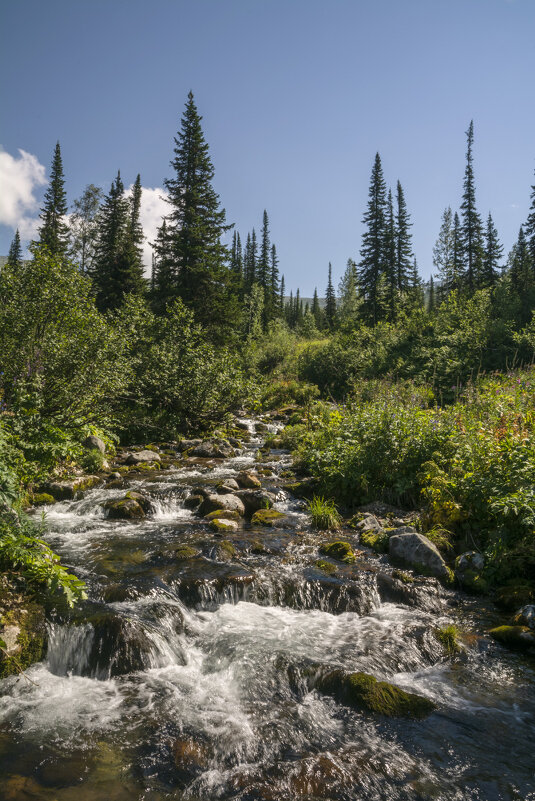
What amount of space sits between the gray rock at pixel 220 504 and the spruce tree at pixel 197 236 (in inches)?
628

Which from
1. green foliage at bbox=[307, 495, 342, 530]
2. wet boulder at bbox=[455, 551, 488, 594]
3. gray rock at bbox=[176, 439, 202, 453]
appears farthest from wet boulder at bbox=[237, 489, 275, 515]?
gray rock at bbox=[176, 439, 202, 453]

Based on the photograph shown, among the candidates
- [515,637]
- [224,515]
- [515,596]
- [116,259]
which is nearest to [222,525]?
[224,515]

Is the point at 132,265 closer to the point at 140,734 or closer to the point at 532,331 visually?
the point at 532,331

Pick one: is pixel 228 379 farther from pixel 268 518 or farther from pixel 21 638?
pixel 21 638

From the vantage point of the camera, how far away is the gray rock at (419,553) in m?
6.61

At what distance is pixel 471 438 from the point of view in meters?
8.10

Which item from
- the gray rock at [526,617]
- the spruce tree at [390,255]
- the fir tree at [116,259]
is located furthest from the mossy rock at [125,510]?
the spruce tree at [390,255]

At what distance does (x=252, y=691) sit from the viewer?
4.38m

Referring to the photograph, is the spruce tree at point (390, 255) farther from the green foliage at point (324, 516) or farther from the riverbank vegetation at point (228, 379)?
the green foliage at point (324, 516)

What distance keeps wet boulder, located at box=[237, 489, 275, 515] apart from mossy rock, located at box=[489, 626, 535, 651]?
214 inches

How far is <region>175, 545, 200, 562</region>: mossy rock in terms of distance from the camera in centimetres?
709

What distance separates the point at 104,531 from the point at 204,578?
293 cm

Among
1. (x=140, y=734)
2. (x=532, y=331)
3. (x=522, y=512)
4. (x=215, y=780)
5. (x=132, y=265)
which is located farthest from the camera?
(x=132, y=265)

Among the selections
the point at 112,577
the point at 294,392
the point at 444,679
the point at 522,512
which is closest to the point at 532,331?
the point at 294,392
